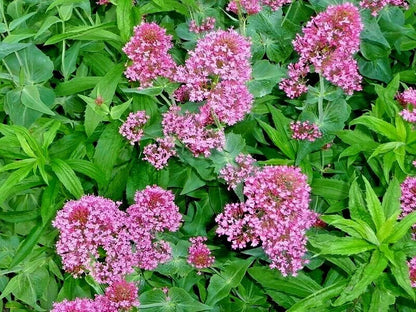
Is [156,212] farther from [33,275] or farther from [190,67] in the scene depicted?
[33,275]

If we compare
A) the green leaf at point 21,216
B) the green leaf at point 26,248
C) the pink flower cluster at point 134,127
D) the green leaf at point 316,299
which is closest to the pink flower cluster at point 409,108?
the green leaf at point 316,299

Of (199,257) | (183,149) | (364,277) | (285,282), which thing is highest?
(364,277)

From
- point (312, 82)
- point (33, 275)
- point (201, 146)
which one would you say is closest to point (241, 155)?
point (201, 146)

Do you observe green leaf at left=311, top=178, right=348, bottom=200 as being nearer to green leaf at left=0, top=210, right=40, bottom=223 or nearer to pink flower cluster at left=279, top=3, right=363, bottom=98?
pink flower cluster at left=279, top=3, right=363, bottom=98

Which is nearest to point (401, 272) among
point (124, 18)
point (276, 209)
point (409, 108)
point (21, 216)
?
point (276, 209)

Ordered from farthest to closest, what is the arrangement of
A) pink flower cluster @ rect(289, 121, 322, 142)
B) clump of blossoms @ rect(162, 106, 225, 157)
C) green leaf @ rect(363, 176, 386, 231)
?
pink flower cluster @ rect(289, 121, 322, 142) → clump of blossoms @ rect(162, 106, 225, 157) → green leaf @ rect(363, 176, 386, 231)

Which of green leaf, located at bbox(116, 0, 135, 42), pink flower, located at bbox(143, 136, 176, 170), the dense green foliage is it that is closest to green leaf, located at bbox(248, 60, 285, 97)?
the dense green foliage

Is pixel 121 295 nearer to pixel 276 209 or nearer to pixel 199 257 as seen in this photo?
pixel 199 257
